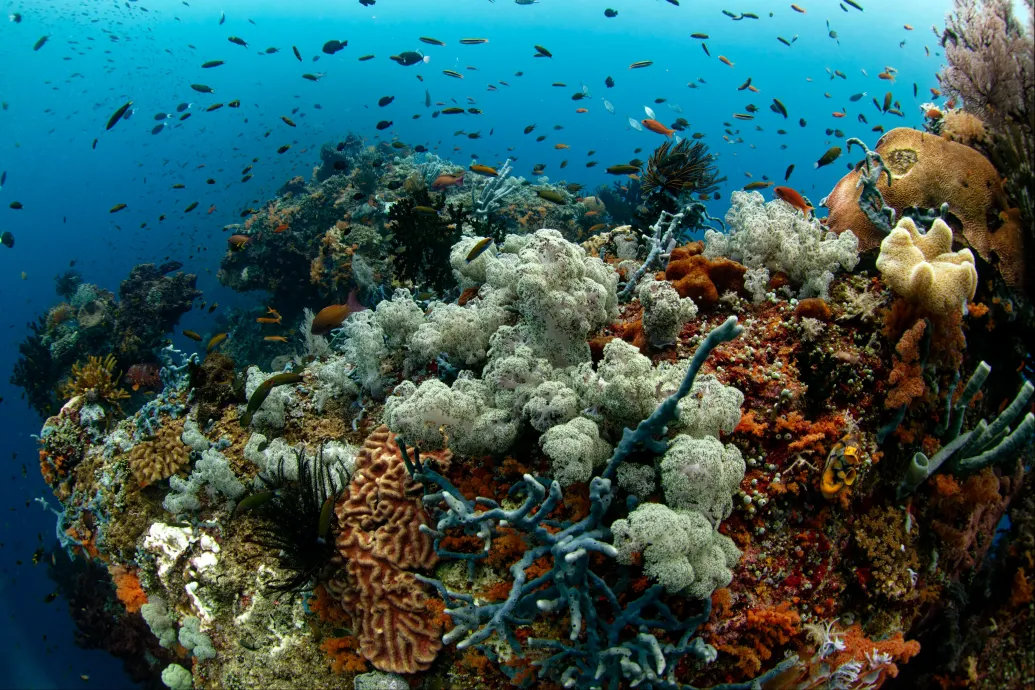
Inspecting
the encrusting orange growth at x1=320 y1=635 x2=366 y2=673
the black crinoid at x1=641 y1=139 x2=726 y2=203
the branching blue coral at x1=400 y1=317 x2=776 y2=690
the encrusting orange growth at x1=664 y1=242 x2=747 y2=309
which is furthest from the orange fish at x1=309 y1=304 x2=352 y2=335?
the branching blue coral at x1=400 y1=317 x2=776 y2=690

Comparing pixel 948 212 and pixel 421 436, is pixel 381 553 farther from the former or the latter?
pixel 948 212

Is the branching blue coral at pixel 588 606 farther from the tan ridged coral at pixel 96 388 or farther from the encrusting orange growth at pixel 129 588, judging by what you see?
the tan ridged coral at pixel 96 388

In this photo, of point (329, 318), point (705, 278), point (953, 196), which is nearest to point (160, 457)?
point (329, 318)

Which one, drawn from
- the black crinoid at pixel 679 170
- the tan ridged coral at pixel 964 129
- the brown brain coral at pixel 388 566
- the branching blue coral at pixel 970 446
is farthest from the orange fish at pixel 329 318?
the tan ridged coral at pixel 964 129

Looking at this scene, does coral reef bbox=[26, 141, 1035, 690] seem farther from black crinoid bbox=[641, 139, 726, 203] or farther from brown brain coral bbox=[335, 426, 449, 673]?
black crinoid bbox=[641, 139, 726, 203]

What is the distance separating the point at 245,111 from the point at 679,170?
9784 centimetres

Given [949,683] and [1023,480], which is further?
[1023,480]

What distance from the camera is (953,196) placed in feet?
16.0

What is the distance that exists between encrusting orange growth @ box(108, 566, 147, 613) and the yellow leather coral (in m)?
8.95

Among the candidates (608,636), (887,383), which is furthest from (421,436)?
(887,383)

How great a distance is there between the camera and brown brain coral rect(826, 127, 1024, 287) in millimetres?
4621

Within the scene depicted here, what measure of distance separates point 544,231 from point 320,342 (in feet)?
18.5

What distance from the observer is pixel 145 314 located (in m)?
16.6

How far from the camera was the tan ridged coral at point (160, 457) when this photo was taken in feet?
17.9
